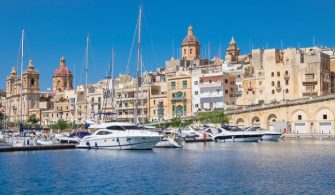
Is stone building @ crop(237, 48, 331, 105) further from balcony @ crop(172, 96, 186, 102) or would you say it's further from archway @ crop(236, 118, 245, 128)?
balcony @ crop(172, 96, 186, 102)

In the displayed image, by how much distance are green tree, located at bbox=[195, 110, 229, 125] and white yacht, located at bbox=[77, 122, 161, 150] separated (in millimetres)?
32074

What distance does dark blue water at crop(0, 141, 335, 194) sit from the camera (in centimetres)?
2916

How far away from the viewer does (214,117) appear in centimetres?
8425

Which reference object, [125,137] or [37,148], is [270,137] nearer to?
[125,137]

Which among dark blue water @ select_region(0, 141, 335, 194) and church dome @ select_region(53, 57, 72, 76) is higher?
church dome @ select_region(53, 57, 72, 76)

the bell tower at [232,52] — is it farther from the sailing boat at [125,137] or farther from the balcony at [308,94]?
the sailing boat at [125,137]

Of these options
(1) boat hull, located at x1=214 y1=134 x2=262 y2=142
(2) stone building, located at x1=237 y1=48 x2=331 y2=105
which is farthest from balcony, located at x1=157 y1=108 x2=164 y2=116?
(1) boat hull, located at x1=214 y1=134 x2=262 y2=142

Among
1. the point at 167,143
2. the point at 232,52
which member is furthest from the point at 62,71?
the point at 167,143

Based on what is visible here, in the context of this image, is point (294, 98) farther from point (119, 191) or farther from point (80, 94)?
point (119, 191)

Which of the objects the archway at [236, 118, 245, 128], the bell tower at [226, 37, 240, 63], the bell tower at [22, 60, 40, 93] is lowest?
the archway at [236, 118, 245, 128]

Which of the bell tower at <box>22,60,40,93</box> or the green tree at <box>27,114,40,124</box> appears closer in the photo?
the green tree at <box>27,114,40,124</box>

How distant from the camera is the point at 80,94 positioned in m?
120

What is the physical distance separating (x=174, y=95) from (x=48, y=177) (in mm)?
63552

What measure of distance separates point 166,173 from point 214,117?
162 feet
